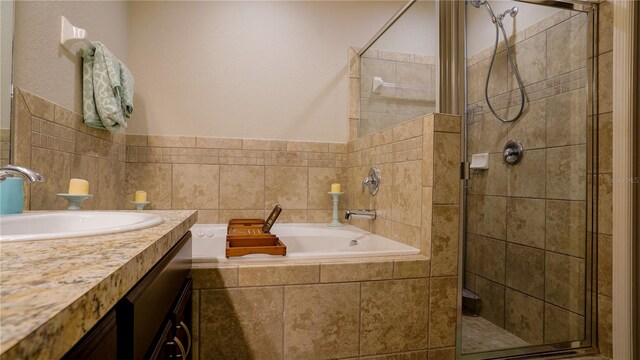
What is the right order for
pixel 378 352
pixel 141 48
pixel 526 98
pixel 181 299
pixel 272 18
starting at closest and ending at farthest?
pixel 181 299
pixel 378 352
pixel 526 98
pixel 141 48
pixel 272 18

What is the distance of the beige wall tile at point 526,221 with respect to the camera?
176cm

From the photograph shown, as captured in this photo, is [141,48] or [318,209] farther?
[318,209]

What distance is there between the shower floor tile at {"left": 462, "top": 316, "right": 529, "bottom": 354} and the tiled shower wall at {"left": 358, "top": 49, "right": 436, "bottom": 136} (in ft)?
3.77

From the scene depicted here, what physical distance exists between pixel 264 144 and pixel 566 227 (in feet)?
6.18

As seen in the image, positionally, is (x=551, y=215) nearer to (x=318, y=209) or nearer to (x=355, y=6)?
(x=318, y=209)

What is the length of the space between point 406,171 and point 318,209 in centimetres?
98

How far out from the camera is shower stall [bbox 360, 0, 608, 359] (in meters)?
1.67

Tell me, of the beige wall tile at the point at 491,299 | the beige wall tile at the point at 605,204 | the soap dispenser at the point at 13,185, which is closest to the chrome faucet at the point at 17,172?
the soap dispenser at the point at 13,185

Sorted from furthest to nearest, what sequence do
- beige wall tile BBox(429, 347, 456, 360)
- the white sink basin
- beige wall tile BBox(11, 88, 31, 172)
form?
beige wall tile BBox(429, 347, 456, 360) → beige wall tile BBox(11, 88, 31, 172) → the white sink basin

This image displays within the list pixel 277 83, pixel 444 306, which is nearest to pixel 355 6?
pixel 277 83

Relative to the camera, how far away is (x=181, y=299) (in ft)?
3.07

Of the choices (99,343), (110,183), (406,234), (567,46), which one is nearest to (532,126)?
(567,46)

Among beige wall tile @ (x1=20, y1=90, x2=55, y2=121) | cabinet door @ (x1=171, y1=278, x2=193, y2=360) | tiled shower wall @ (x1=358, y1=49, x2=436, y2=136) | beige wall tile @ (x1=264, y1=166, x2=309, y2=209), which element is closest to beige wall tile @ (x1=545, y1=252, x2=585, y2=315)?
tiled shower wall @ (x1=358, y1=49, x2=436, y2=136)

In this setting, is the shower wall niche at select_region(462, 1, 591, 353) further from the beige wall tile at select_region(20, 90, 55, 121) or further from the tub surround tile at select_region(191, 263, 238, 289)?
the beige wall tile at select_region(20, 90, 55, 121)
